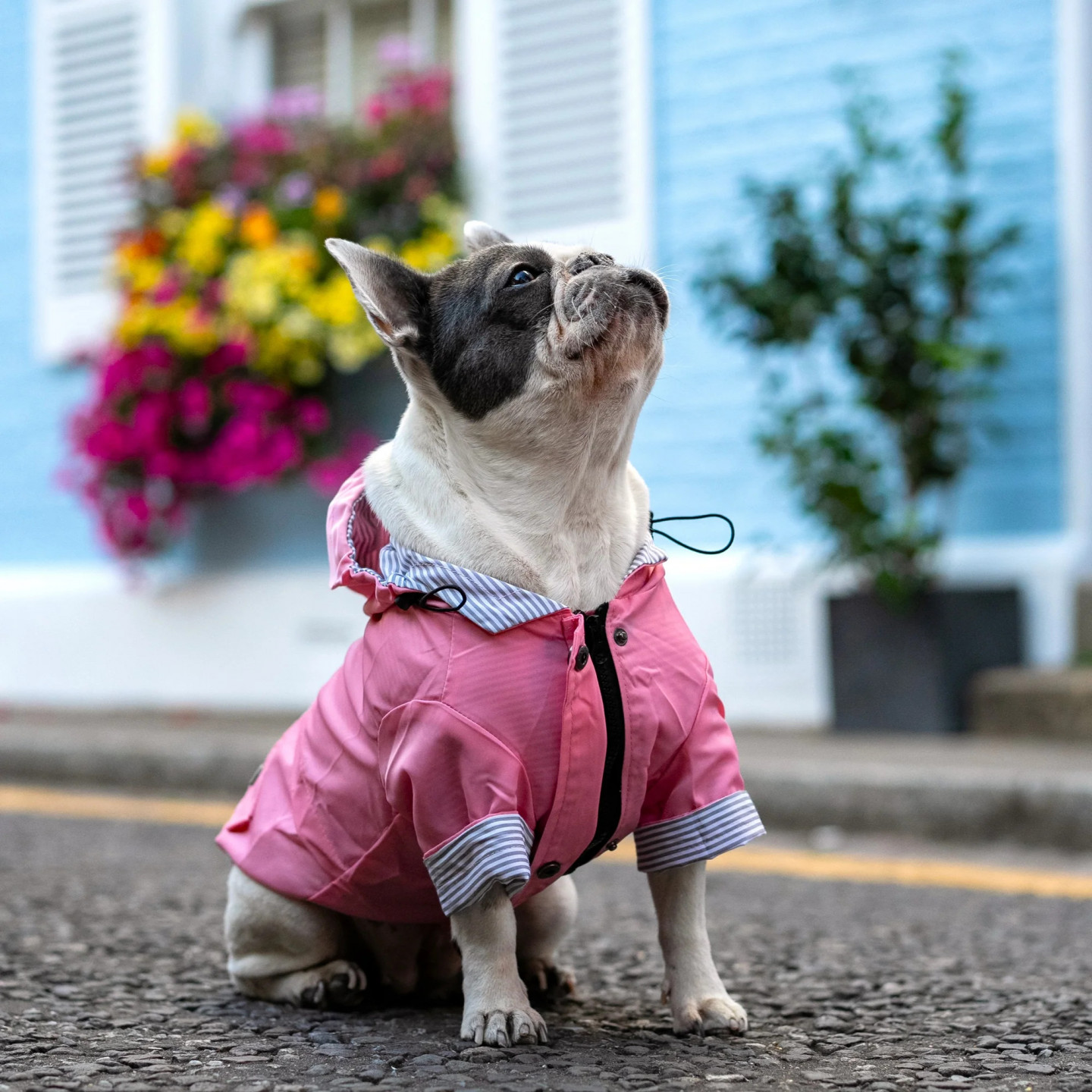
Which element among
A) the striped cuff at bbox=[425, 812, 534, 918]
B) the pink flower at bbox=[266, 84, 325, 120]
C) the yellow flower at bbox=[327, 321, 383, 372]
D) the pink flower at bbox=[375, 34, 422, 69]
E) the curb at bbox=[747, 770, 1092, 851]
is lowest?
the curb at bbox=[747, 770, 1092, 851]

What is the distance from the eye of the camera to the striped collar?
6.46ft

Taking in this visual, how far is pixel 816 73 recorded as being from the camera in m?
5.69

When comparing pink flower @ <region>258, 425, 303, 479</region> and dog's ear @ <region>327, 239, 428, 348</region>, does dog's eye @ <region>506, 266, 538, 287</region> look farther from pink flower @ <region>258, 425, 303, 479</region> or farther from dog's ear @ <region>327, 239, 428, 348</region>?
pink flower @ <region>258, 425, 303, 479</region>

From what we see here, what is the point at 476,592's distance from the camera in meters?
1.99

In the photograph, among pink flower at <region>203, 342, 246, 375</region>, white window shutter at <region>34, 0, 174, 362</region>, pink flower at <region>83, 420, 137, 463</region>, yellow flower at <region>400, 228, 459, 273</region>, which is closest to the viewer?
yellow flower at <region>400, 228, 459, 273</region>

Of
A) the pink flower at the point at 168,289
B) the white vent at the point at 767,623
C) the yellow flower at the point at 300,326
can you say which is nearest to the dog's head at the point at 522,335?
the white vent at the point at 767,623

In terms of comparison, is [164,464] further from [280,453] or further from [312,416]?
[312,416]

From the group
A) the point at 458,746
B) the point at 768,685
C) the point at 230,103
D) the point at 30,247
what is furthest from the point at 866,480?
the point at 30,247

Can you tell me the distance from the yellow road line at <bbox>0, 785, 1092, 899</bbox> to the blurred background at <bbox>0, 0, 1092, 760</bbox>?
3.90ft

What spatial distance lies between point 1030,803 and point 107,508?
180 inches

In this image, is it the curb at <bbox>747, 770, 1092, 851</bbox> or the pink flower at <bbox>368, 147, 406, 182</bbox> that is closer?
the curb at <bbox>747, 770, 1092, 851</bbox>

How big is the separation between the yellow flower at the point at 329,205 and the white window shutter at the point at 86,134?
1159mm

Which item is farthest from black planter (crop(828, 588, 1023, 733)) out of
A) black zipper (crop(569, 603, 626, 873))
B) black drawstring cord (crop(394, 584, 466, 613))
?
black drawstring cord (crop(394, 584, 466, 613))

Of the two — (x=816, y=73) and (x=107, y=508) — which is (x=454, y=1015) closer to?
(x=816, y=73)
